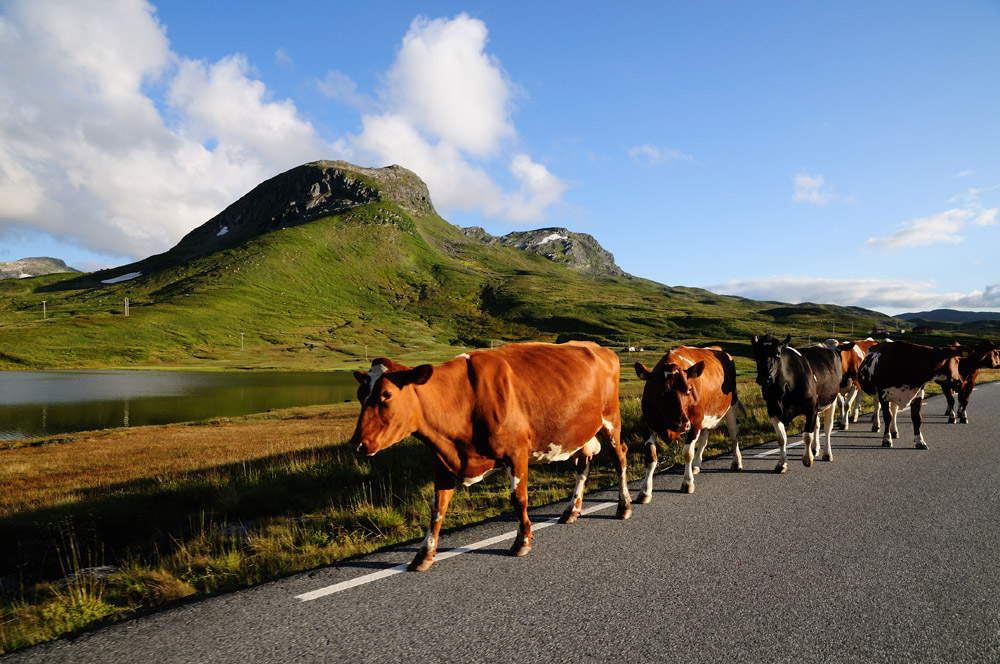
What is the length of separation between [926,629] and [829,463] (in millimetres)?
7114

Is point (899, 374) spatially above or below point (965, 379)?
above

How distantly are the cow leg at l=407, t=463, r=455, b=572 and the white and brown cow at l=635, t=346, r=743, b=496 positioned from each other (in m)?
3.41

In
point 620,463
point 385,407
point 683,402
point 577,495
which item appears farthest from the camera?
point 683,402

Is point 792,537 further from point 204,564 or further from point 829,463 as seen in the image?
point 204,564

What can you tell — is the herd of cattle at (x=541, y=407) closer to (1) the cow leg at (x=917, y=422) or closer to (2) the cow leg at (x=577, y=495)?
(2) the cow leg at (x=577, y=495)

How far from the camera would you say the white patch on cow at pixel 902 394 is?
491 inches

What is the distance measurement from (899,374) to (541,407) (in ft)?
38.6

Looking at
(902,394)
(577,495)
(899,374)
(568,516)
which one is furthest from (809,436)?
(568,516)

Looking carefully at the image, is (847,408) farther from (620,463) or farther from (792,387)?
(620,463)

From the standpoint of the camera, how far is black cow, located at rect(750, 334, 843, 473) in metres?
9.90

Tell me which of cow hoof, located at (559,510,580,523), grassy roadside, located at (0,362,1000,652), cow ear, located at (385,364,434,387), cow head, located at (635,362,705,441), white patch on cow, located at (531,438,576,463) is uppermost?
cow ear, located at (385,364,434,387)

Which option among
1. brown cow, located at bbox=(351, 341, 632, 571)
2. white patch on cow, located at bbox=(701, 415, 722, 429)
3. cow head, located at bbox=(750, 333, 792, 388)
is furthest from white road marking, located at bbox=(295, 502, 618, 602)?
cow head, located at bbox=(750, 333, 792, 388)

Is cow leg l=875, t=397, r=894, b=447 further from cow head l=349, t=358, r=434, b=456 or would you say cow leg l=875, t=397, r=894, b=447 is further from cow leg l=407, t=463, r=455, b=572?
cow head l=349, t=358, r=434, b=456

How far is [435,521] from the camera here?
5.50m
